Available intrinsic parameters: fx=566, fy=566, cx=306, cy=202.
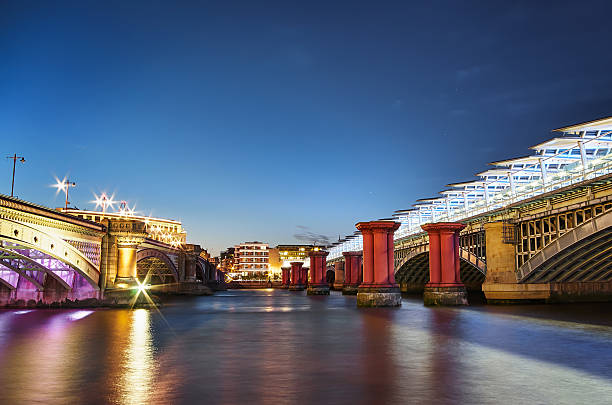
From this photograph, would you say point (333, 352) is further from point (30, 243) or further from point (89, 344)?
point (30, 243)

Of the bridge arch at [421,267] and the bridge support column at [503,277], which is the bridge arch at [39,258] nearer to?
the bridge support column at [503,277]

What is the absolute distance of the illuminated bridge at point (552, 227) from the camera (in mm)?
39094

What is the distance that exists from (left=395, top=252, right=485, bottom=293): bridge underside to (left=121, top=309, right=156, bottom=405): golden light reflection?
54257mm

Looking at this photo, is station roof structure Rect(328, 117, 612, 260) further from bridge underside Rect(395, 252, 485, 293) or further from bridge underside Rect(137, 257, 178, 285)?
bridge underside Rect(137, 257, 178, 285)

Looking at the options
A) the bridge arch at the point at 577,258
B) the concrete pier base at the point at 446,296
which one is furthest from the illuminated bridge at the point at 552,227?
the concrete pier base at the point at 446,296

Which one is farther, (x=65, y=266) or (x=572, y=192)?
(x=65, y=266)

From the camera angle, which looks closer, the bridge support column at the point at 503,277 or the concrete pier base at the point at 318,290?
the bridge support column at the point at 503,277

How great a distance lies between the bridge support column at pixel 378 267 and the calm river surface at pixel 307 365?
54.7 feet

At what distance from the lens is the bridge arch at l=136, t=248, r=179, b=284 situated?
77262mm

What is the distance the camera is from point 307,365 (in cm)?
A: 1527

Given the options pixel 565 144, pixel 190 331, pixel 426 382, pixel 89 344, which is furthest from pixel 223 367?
pixel 565 144

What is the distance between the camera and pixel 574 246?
4162 centimetres

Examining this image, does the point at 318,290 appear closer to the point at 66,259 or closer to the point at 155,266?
the point at 155,266

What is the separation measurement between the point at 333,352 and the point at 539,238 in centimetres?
3444
